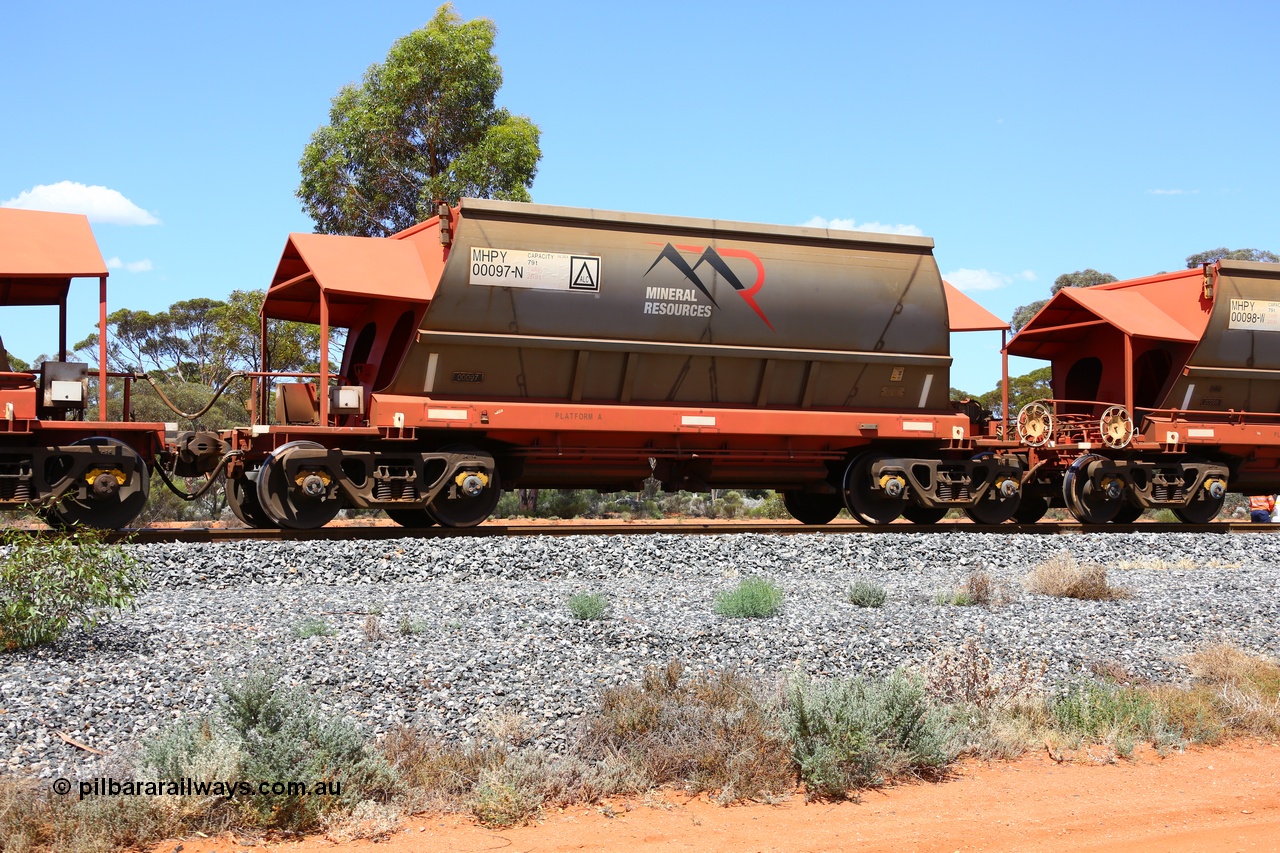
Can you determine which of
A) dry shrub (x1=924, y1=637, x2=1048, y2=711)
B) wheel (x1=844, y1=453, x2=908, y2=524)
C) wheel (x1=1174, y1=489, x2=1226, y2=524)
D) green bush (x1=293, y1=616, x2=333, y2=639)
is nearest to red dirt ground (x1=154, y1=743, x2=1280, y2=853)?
dry shrub (x1=924, y1=637, x2=1048, y2=711)

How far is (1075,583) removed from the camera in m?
9.83

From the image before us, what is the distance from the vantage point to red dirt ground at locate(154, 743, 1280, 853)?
4.89m

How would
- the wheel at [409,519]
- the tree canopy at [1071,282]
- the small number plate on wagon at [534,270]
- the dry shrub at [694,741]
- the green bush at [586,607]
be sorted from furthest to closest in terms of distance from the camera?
the tree canopy at [1071,282] → the wheel at [409,519] → the small number plate on wagon at [534,270] → the green bush at [586,607] → the dry shrub at [694,741]

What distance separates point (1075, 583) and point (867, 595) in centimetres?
209

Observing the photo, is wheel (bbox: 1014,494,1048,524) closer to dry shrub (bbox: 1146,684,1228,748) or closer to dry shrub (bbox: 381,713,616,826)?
dry shrub (bbox: 1146,684,1228,748)

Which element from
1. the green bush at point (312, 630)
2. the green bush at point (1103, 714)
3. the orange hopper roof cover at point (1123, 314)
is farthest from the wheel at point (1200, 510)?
the green bush at point (312, 630)

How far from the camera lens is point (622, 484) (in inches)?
563

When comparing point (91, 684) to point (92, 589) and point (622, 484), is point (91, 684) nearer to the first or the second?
point (92, 589)

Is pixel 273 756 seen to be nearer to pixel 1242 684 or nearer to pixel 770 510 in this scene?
pixel 1242 684

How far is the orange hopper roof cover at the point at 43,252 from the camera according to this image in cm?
1105

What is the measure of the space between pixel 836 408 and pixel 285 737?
1064 cm

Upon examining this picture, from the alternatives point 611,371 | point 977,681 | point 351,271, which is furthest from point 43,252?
point 977,681

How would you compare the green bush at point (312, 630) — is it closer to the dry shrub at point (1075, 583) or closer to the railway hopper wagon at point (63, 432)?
the railway hopper wagon at point (63, 432)

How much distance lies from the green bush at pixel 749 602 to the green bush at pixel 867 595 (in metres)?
0.83
